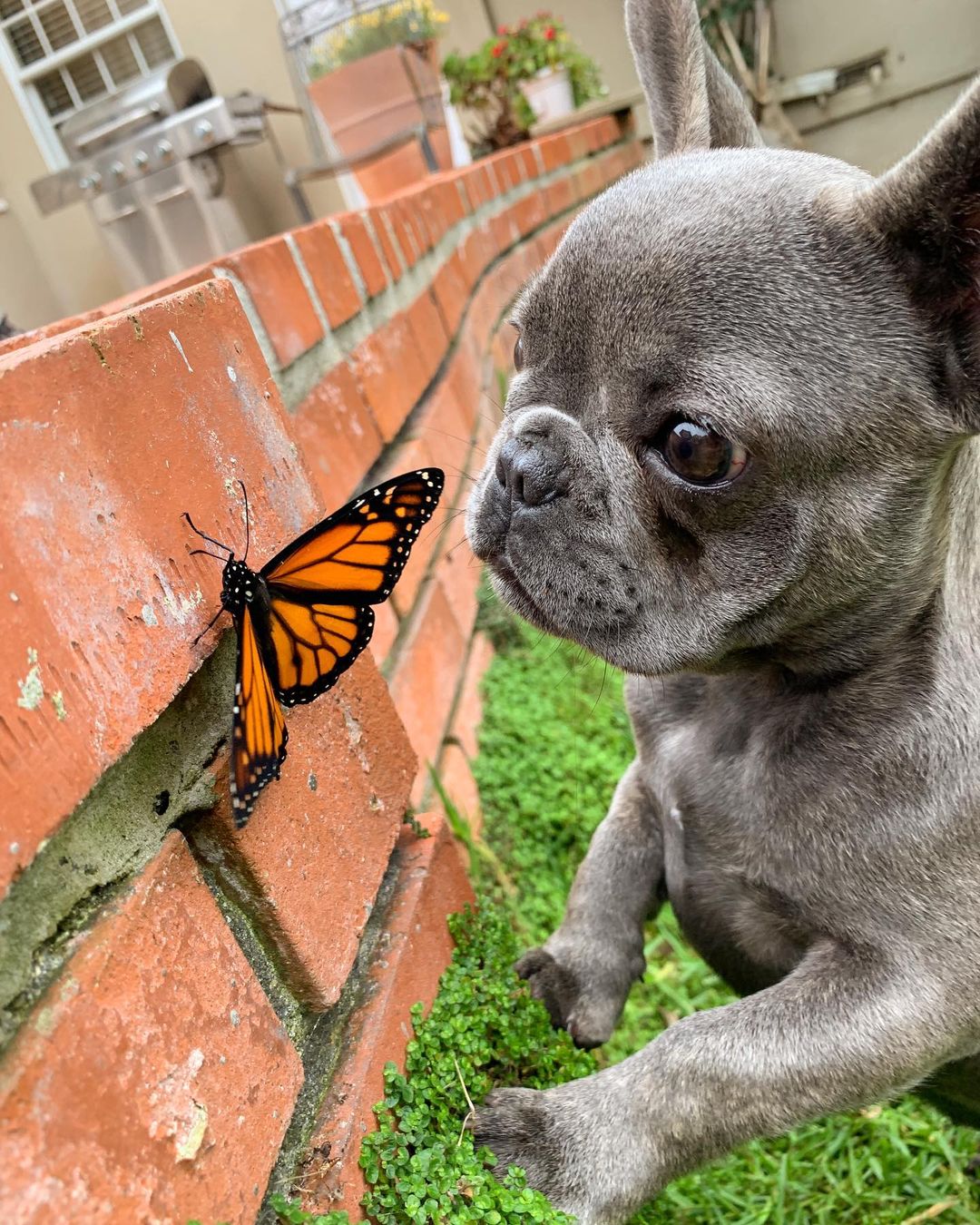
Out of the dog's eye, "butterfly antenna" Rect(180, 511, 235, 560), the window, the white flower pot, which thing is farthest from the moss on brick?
the white flower pot

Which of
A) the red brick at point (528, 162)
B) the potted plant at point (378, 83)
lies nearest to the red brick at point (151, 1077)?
the potted plant at point (378, 83)

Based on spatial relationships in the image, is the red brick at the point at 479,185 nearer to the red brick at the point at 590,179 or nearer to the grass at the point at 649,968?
the grass at the point at 649,968

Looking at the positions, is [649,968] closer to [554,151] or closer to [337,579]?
[337,579]

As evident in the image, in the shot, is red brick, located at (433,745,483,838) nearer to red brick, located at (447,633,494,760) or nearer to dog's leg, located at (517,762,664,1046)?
red brick, located at (447,633,494,760)

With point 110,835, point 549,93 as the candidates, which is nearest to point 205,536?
point 110,835

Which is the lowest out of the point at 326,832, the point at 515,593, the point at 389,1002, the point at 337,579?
the point at 389,1002

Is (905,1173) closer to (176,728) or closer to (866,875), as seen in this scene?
(866,875)

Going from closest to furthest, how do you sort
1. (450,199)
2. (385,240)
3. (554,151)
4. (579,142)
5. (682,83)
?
(682,83)
(385,240)
(450,199)
(554,151)
(579,142)
